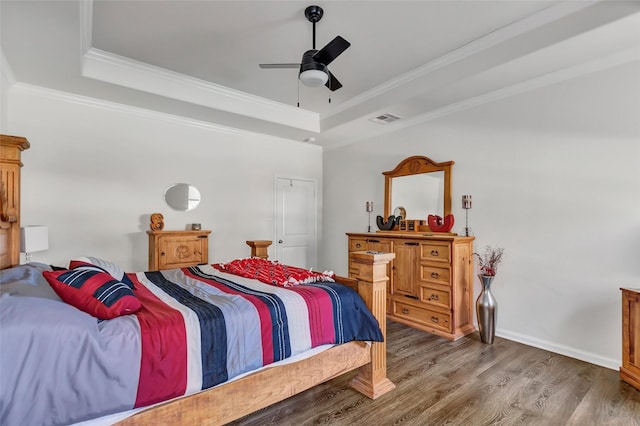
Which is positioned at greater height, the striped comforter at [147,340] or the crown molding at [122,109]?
the crown molding at [122,109]

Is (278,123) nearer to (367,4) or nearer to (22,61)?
(367,4)

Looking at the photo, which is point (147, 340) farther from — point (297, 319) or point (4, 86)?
point (4, 86)

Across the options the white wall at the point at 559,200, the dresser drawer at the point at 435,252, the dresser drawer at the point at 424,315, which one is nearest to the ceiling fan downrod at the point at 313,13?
the white wall at the point at 559,200

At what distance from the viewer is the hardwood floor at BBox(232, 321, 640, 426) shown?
2082 millimetres

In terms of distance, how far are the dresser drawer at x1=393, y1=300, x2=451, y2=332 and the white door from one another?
2.21 metres

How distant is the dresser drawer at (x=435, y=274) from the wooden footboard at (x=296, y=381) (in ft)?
4.62

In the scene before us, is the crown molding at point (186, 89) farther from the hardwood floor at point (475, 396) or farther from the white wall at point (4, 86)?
the hardwood floor at point (475, 396)

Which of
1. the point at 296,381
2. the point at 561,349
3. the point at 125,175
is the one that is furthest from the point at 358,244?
the point at 125,175

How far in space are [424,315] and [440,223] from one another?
1135 mm

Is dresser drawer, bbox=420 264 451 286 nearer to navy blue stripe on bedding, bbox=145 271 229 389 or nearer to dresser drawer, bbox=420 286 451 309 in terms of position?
dresser drawer, bbox=420 286 451 309

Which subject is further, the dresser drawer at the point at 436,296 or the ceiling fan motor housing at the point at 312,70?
the dresser drawer at the point at 436,296

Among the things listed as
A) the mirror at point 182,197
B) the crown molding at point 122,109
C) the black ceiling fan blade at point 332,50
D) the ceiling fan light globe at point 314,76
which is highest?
the crown molding at point 122,109

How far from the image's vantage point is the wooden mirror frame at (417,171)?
406 centimetres

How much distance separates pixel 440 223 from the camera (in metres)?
4.02
